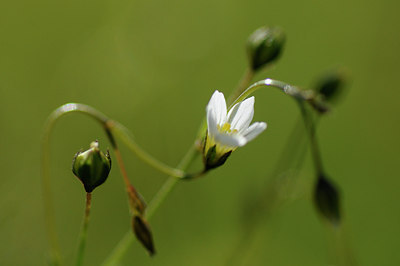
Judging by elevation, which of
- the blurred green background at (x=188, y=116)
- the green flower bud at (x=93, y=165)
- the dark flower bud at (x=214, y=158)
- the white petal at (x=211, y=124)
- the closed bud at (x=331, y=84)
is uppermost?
the green flower bud at (x=93, y=165)

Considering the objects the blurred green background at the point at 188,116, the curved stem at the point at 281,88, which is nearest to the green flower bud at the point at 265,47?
the curved stem at the point at 281,88

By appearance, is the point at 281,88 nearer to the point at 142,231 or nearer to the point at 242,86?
the point at 242,86

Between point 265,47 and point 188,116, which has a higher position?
point 265,47

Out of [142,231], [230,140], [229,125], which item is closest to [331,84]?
[229,125]

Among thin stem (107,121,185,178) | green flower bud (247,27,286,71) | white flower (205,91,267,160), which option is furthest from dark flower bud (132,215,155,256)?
green flower bud (247,27,286,71)

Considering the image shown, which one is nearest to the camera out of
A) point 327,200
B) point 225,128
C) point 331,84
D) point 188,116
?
point 225,128

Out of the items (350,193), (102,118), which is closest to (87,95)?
(350,193)

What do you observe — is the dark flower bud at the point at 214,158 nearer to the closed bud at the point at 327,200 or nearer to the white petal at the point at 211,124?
the white petal at the point at 211,124
